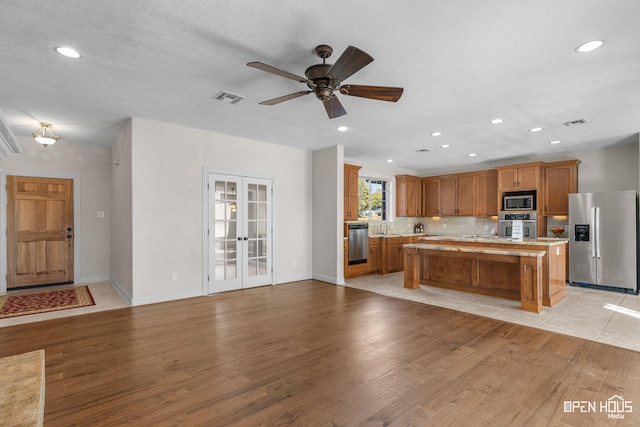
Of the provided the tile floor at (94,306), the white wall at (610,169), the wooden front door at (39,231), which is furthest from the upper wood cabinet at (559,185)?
the wooden front door at (39,231)

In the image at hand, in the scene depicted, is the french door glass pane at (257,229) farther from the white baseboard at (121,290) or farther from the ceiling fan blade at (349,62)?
the ceiling fan blade at (349,62)

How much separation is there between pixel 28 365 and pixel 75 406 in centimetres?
→ 103

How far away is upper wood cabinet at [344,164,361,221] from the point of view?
6.94 meters

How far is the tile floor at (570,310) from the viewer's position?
3.58 m

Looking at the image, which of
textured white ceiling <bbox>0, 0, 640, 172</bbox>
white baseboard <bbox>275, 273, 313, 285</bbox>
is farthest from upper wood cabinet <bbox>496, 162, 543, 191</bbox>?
white baseboard <bbox>275, 273, 313, 285</bbox>

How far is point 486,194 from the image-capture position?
7.83 meters

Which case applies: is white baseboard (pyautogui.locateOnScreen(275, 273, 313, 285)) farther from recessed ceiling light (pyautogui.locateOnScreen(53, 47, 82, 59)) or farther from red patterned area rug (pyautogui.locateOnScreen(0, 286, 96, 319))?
recessed ceiling light (pyautogui.locateOnScreen(53, 47, 82, 59))

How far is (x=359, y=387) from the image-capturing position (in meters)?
2.44

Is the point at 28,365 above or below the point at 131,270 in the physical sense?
below

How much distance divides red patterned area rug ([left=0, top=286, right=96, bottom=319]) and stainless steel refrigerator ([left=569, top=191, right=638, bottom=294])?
8.23 m

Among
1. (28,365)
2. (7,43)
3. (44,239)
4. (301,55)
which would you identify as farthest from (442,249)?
(44,239)

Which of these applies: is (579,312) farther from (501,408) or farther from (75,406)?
(75,406)

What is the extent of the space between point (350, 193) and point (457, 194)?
125 inches

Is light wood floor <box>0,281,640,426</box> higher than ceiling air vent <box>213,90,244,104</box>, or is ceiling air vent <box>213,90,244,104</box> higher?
ceiling air vent <box>213,90,244,104</box>
